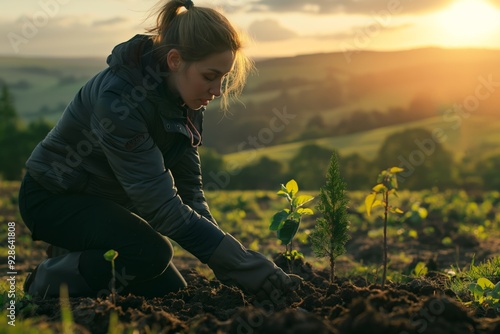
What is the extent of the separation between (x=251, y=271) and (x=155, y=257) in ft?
2.60

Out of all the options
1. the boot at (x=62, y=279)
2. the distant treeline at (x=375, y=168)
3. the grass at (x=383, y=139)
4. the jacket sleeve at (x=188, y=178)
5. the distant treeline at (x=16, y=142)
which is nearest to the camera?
the boot at (x=62, y=279)

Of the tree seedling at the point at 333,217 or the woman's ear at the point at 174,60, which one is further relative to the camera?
the tree seedling at the point at 333,217

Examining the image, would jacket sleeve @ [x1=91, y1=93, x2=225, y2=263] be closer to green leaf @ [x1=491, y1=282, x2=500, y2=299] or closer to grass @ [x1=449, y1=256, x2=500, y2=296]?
green leaf @ [x1=491, y1=282, x2=500, y2=299]

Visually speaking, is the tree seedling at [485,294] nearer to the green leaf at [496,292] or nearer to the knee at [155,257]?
the green leaf at [496,292]

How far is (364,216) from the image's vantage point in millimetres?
8609

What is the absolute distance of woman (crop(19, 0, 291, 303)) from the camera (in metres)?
3.55

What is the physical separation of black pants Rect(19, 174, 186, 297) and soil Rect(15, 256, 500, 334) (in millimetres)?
262

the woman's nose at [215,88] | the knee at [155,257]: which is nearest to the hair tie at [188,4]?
the woman's nose at [215,88]

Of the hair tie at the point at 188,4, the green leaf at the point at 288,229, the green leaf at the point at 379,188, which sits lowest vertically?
the green leaf at the point at 288,229

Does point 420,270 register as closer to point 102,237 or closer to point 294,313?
point 102,237

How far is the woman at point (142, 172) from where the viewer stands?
355 centimetres

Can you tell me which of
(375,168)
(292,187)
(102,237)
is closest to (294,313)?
(292,187)

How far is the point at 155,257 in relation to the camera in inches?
159

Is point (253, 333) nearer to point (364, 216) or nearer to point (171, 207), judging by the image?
point (171, 207)
